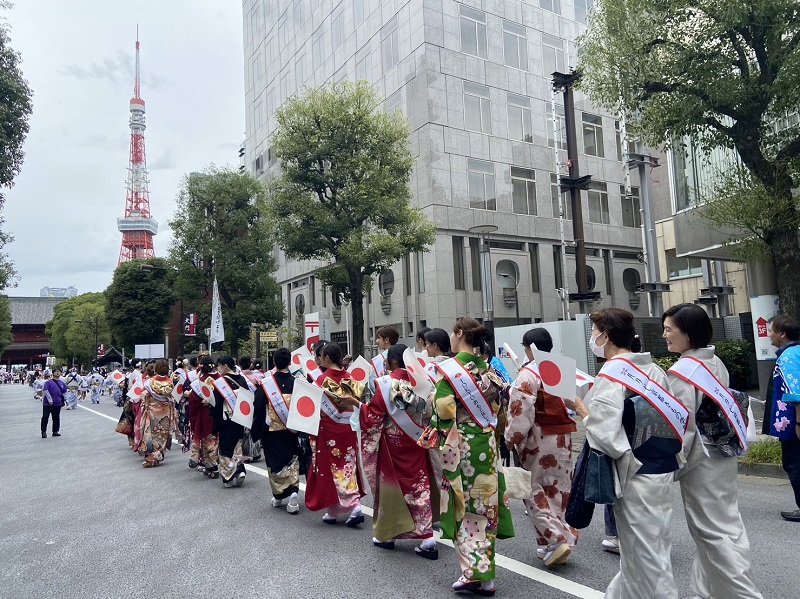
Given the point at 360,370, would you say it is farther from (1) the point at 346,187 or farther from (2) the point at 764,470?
(1) the point at 346,187

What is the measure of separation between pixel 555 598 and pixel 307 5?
3701cm

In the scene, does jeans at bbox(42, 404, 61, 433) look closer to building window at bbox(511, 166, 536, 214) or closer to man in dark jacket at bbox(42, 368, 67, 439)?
man in dark jacket at bbox(42, 368, 67, 439)

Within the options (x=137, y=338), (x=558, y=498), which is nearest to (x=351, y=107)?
(x=558, y=498)

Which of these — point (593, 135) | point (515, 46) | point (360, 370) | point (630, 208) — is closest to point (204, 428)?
point (360, 370)

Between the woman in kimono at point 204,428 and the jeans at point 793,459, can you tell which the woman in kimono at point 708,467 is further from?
the woman in kimono at point 204,428

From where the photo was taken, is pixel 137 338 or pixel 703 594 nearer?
pixel 703 594

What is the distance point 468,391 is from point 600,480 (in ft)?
4.16

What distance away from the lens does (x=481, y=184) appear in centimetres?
2645

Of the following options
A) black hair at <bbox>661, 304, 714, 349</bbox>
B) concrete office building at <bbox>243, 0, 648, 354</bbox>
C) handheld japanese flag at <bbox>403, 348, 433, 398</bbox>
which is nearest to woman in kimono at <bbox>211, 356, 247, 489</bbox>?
handheld japanese flag at <bbox>403, 348, 433, 398</bbox>

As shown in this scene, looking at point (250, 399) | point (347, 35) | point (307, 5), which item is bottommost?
point (250, 399)

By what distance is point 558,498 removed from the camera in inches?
177

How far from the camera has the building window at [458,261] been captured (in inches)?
1019

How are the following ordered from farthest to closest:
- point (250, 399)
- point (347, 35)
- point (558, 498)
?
point (347, 35)
point (250, 399)
point (558, 498)

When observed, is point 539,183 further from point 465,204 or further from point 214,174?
point 214,174
